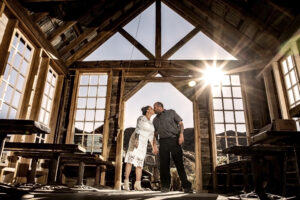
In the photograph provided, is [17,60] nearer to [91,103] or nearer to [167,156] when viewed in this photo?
[91,103]

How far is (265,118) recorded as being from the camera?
608 cm

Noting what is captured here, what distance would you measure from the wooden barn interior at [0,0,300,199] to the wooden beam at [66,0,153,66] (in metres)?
0.03

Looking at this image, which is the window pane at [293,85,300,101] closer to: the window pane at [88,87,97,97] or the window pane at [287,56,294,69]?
the window pane at [287,56,294,69]

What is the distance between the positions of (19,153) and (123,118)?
318 cm

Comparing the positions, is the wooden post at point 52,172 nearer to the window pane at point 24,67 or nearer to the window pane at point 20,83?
the window pane at point 20,83

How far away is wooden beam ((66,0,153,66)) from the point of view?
22.8ft

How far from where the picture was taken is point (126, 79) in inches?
291

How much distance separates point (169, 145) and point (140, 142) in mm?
895

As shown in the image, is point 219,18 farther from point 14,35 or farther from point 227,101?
point 14,35

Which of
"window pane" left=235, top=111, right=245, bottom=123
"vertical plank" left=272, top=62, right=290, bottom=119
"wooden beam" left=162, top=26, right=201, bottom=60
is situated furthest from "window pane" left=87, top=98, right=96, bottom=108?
"vertical plank" left=272, top=62, right=290, bottom=119

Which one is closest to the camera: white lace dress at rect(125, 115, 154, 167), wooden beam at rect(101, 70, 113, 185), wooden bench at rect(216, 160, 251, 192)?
wooden bench at rect(216, 160, 251, 192)

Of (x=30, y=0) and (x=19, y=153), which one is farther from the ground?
(x=30, y=0)

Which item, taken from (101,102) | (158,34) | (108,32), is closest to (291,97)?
(158,34)

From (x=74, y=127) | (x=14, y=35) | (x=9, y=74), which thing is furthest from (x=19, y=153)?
(x=74, y=127)
